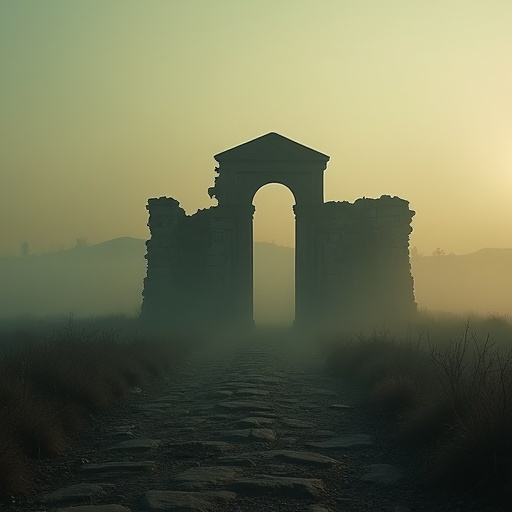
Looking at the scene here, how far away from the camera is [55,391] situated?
836 cm

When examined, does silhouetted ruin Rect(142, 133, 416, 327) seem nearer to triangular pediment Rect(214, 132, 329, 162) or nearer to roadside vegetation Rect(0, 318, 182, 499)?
triangular pediment Rect(214, 132, 329, 162)

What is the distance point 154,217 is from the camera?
2897 centimetres

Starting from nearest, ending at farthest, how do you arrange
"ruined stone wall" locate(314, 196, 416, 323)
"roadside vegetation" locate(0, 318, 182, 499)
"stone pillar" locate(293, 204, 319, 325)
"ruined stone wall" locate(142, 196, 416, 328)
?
1. "roadside vegetation" locate(0, 318, 182, 499)
2. "ruined stone wall" locate(314, 196, 416, 323)
3. "ruined stone wall" locate(142, 196, 416, 328)
4. "stone pillar" locate(293, 204, 319, 325)

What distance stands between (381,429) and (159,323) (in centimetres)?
2003

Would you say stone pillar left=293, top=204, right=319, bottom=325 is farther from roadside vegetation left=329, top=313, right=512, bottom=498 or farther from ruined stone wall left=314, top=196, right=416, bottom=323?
roadside vegetation left=329, top=313, right=512, bottom=498

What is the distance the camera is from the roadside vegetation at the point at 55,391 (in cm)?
604

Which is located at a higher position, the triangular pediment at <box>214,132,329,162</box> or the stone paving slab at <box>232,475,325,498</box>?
the triangular pediment at <box>214,132,329,162</box>

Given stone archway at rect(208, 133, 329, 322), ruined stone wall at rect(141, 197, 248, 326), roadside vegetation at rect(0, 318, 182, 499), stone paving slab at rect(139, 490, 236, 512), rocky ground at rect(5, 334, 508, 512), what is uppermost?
stone archway at rect(208, 133, 329, 322)

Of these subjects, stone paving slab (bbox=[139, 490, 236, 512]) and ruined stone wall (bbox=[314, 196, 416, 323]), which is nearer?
stone paving slab (bbox=[139, 490, 236, 512])

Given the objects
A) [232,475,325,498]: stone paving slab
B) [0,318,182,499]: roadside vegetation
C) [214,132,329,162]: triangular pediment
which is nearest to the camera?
[232,475,325,498]: stone paving slab

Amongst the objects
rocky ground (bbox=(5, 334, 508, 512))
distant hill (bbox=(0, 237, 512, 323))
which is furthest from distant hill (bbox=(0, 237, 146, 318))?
rocky ground (bbox=(5, 334, 508, 512))

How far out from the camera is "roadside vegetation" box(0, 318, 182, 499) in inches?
238

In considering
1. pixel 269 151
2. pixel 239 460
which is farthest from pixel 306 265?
pixel 239 460

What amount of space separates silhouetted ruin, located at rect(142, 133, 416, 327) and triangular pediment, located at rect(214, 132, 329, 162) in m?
0.04
